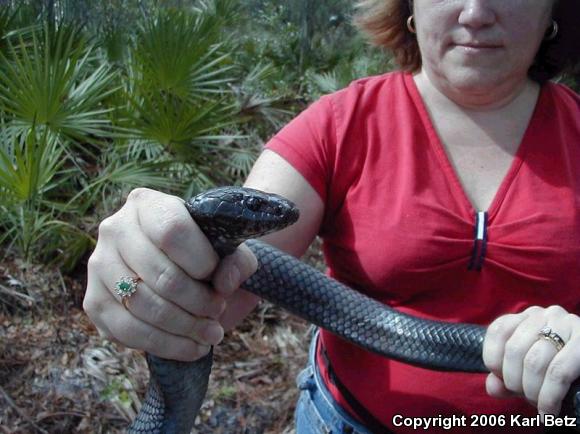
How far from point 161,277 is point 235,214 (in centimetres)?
17

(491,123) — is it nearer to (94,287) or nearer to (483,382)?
(483,382)

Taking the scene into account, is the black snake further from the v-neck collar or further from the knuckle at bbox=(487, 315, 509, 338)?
the v-neck collar

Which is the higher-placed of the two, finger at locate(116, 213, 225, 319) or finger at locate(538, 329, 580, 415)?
finger at locate(116, 213, 225, 319)

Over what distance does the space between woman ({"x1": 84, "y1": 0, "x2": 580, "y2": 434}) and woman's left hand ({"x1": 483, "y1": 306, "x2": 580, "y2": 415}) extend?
0.42ft

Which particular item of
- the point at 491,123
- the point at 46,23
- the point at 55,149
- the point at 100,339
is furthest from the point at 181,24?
the point at 491,123

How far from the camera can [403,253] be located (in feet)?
5.79

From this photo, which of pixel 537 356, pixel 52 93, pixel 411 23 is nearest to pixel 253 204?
pixel 537 356

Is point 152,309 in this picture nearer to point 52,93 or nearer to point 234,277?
point 234,277

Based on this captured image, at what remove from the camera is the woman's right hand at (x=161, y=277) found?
1.22 m

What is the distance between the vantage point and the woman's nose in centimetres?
182

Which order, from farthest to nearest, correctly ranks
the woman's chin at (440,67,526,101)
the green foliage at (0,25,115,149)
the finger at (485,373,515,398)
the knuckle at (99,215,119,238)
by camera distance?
the green foliage at (0,25,115,149) < the woman's chin at (440,67,526,101) < the finger at (485,373,515,398) < the knuckle at (99,215,119,238)

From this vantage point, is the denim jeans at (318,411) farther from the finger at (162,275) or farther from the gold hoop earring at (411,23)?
the gold hoop earring at (411,23)

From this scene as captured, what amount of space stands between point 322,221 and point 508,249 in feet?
1.56

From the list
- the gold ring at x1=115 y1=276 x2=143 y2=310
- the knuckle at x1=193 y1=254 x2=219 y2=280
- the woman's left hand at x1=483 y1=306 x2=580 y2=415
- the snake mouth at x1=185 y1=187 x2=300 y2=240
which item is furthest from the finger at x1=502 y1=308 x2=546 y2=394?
the gold ring at x1=115 y1=276 x2=143 y2=310
